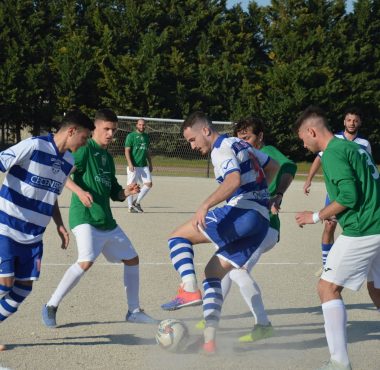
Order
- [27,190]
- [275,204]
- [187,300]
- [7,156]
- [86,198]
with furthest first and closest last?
1. [275,204]
2. [86,198]
3. [187,300]
4. [27,190]
5. [7,156]

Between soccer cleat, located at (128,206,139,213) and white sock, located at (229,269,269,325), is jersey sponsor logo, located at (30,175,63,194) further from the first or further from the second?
soccer cleat, located at (128,206,139,213)

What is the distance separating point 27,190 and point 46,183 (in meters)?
0.15

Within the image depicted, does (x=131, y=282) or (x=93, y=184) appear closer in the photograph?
(x=93, y=184)

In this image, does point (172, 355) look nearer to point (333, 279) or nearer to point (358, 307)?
point (333, 279)

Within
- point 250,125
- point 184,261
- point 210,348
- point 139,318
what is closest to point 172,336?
point 210,348

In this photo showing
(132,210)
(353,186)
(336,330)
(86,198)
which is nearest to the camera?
(353,186)

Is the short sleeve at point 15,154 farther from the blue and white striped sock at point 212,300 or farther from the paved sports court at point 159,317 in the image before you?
the blue and white striped sock at point 212,300

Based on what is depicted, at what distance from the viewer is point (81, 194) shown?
20.9ft

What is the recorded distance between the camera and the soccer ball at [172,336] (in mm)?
5852

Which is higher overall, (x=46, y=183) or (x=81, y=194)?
(x=46, y=183)

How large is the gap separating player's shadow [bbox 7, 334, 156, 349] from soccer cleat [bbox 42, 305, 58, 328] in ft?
1.18

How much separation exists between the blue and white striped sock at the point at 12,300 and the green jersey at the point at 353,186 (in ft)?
7.76

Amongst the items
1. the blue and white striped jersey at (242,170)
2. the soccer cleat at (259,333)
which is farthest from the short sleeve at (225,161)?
the soccer cleat at (259,333)

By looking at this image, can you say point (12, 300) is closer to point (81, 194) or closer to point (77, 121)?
point (81, 194)
